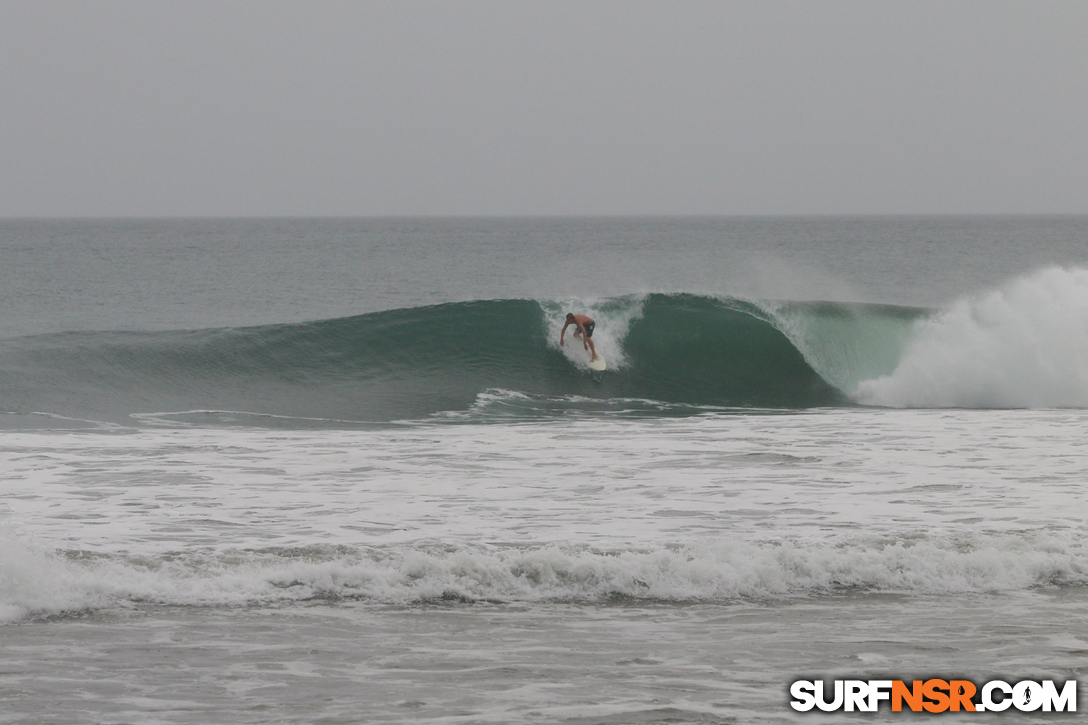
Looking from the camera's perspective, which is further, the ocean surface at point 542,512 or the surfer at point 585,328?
the surfer at point 585,328

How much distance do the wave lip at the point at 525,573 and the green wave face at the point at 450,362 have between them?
6336mm

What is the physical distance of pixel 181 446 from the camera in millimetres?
9930

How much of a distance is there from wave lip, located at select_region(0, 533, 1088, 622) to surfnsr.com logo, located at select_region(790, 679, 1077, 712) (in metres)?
1.46

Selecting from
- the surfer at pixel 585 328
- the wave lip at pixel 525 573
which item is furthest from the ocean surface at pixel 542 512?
the surfer at pixel 585 328

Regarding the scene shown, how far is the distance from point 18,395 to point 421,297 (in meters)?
24.5

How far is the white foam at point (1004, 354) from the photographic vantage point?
14.4 m

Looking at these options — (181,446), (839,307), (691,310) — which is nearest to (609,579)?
(181,446)

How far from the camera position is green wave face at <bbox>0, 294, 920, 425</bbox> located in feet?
44.3

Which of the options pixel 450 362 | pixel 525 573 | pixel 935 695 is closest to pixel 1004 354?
pixel 450 362

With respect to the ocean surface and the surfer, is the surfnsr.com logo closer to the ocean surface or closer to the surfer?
the ocean surface

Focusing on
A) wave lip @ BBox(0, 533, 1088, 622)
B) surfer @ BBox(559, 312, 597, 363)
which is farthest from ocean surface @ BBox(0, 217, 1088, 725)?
surfer @ BBox(559, 312, 597, 363)

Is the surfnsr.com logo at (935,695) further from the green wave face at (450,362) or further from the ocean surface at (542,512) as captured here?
the green wave face at (450,362)

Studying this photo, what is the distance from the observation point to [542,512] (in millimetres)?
7410

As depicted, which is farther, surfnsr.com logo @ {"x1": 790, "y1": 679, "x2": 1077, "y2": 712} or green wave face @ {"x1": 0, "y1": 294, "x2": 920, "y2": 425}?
green wave face @ {"x1": 0, "y1": 294, "x2": 920, "y2": 425}
